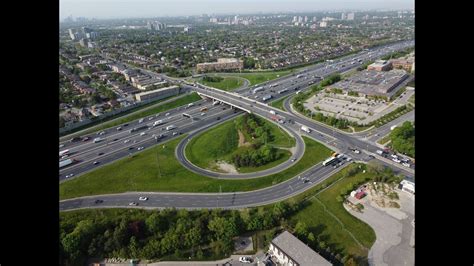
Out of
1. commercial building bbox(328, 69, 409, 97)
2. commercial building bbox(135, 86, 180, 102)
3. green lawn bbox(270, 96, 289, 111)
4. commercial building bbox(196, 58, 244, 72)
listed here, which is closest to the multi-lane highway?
green lawn bbox(270, 96, 289, 111)

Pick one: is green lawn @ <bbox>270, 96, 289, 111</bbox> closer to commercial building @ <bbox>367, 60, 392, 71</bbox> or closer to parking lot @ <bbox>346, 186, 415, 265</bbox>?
parking lot @ <bbox>346, 186, 415, 265</bbox>

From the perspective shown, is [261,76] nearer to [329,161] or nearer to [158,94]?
[158,94]

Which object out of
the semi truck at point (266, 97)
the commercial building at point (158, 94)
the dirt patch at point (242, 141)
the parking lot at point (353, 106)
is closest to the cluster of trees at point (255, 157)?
the dirt patch at point (242, 141)

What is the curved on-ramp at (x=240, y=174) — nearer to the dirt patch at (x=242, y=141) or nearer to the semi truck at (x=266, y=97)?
the dirt patch at (x=242, y=141)

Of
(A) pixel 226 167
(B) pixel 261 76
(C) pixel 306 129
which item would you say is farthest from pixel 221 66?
(A) pixel 226 167

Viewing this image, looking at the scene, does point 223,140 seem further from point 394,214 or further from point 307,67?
point 307,67
